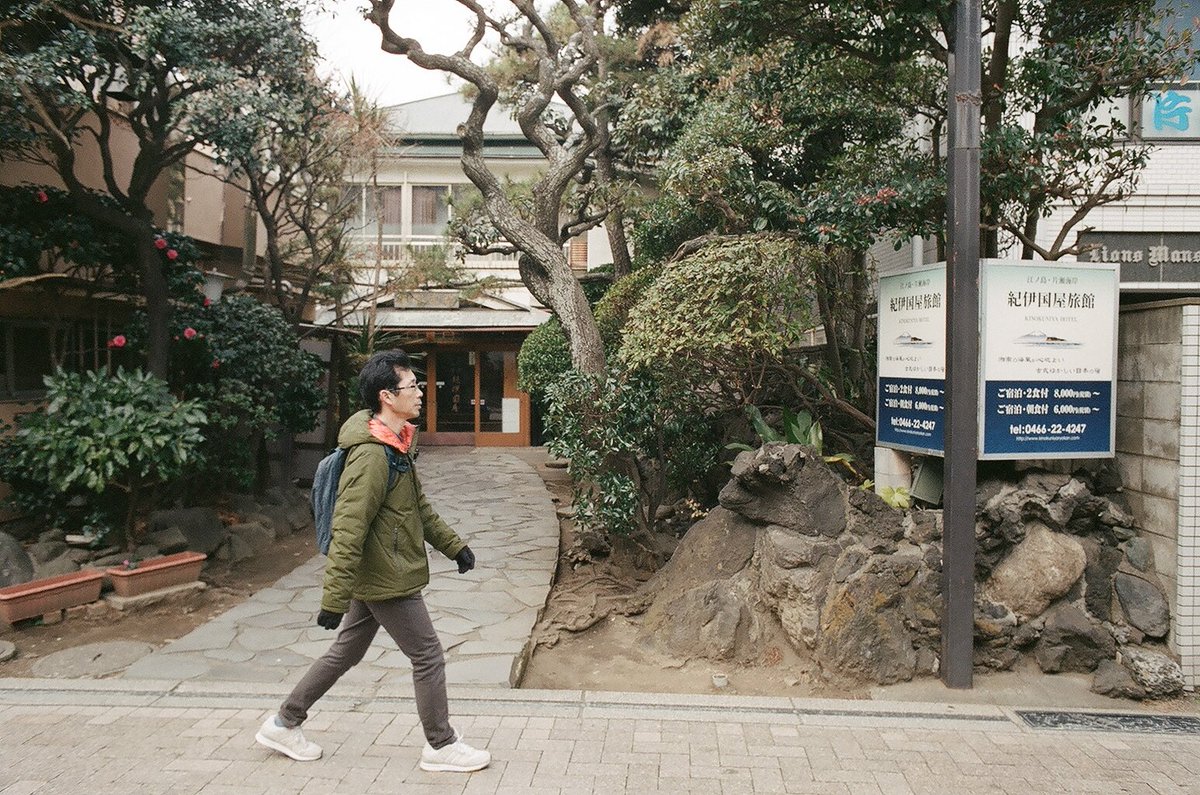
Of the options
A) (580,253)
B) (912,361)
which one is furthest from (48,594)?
(580,253)

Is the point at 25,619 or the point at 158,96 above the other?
the point at 158,96

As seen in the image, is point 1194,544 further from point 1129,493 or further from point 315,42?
point 315,42

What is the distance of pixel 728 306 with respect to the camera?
6.57 metres

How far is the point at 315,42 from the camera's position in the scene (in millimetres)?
8891

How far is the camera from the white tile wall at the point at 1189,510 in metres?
5.50

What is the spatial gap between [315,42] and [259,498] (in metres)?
5.65

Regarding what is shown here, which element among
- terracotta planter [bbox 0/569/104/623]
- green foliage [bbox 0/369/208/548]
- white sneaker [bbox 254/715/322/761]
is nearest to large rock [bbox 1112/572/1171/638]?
white sneaker [bbox 254/715/322/761]

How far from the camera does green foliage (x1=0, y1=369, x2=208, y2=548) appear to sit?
22.6 feet

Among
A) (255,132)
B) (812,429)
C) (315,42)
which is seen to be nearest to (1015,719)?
(812,429)

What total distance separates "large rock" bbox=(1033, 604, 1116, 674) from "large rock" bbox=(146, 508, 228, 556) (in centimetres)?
765

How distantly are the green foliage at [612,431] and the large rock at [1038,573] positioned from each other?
119 inches

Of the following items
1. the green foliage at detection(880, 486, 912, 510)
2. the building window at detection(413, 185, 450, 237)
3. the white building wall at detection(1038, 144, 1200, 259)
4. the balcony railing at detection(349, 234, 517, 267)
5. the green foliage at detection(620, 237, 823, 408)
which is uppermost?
the building window at detection(413, 185, 450, 237)

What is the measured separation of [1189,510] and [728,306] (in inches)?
132

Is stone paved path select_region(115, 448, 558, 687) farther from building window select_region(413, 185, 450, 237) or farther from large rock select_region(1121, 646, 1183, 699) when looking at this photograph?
building window select_region(413, 185, 450, 237)
